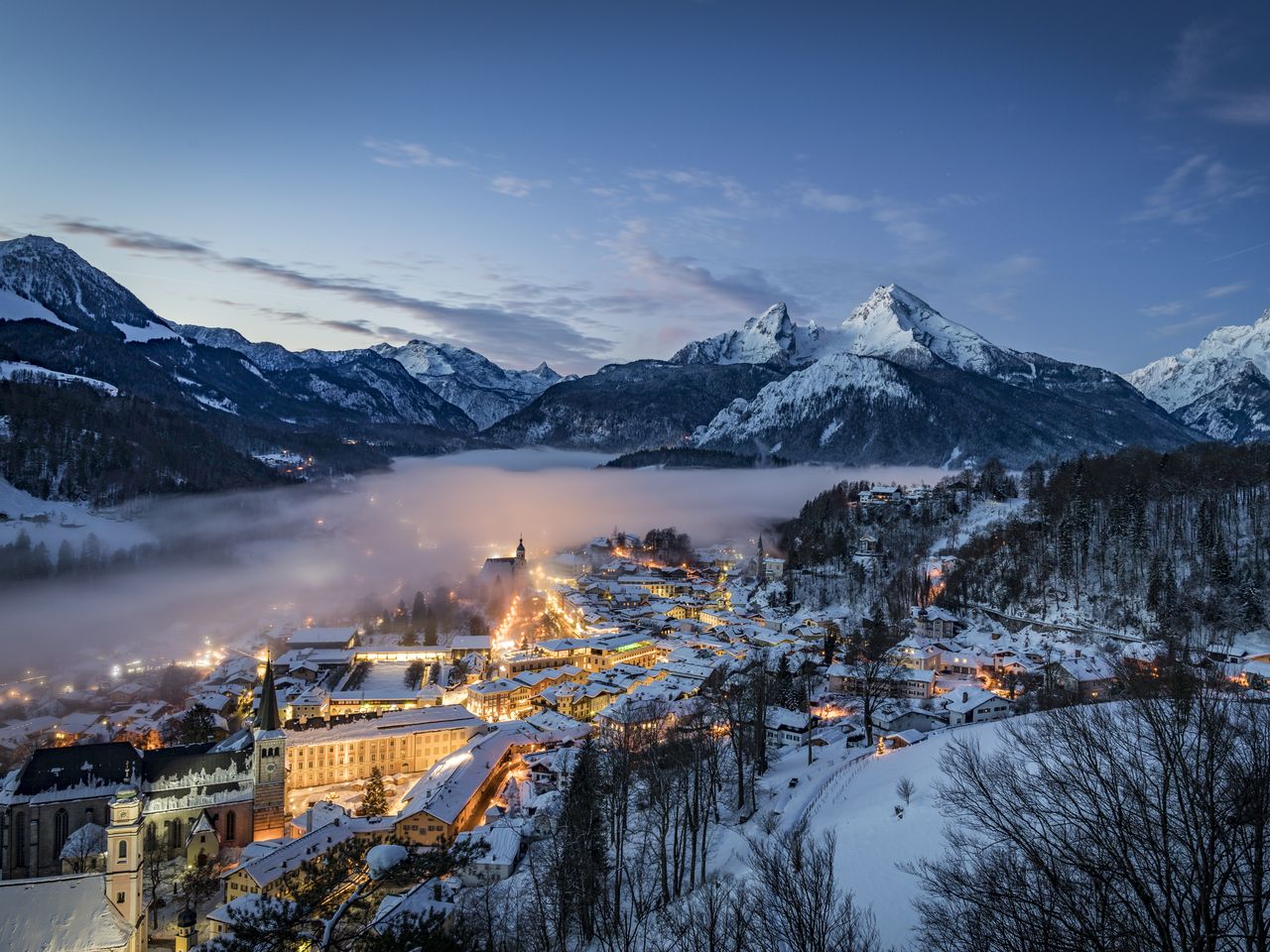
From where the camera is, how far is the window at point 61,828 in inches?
1196

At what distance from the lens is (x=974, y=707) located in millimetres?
37750

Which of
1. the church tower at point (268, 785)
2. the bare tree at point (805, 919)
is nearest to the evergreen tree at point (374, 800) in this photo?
the church tower at point (268, 785)

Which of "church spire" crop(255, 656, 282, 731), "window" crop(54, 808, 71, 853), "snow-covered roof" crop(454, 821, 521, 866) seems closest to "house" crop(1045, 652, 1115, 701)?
"snow-covered roof" crop(454, 821, 521, 866)

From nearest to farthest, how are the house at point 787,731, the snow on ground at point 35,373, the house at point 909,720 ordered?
the house at point 909,720 < the house at point 787,731 < the snow on ground at point 35,373

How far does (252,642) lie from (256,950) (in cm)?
6810

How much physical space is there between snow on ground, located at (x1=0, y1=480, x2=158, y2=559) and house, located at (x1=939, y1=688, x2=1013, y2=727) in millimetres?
94762

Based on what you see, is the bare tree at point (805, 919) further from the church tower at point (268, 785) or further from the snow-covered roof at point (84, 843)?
the church tower at point (268, 785)

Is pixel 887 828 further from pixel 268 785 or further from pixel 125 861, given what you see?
pixel 268 785

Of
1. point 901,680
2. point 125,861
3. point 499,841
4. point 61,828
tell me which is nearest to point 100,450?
point 61,828

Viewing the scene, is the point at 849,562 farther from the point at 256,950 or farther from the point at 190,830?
the point at 256,950

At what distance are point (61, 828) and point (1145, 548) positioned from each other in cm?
6650

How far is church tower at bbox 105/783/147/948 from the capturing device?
842 inches

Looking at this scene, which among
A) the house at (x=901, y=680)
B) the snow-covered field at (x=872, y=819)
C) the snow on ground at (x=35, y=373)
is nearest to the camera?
the snow-covered field at (x=872, y=819)

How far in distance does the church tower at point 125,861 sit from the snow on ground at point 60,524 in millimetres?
82129
